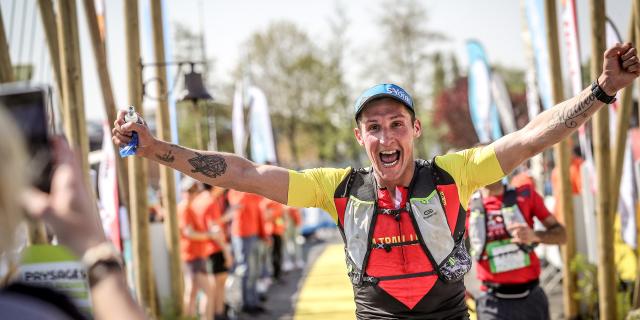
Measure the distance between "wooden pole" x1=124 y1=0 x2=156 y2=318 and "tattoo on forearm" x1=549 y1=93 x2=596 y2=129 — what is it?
4320 mm

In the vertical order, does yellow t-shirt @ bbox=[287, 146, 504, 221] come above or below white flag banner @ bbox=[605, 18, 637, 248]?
above

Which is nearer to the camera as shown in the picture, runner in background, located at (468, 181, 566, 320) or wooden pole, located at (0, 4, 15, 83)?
runner in background, located at (468, 181, 566, 320)

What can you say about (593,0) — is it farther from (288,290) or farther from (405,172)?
(288,290)

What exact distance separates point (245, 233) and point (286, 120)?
27206mm

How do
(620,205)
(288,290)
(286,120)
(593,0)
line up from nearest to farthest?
1. (593,0)
2. (620,205)
3. (288,290)
4. (286,120)

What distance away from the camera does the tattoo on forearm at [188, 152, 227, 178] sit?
10.3ft

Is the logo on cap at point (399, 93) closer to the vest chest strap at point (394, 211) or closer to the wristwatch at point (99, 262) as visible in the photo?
the vest chest strap at point (394, 211)

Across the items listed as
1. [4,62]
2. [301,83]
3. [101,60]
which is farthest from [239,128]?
[301,83]

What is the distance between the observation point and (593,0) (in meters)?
5.67

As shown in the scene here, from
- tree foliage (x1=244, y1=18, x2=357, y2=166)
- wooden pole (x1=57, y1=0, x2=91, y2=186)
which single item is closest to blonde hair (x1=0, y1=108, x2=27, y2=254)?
wooden pole (x1=57, y1=0, x2=91, y2=186)

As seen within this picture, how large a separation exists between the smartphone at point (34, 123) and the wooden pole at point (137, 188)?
5149 mm

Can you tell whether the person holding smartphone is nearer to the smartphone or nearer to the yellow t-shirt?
the smartphone

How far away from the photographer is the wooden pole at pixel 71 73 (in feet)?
18.7

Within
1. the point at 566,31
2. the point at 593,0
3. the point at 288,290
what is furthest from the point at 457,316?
the point at 288,290
